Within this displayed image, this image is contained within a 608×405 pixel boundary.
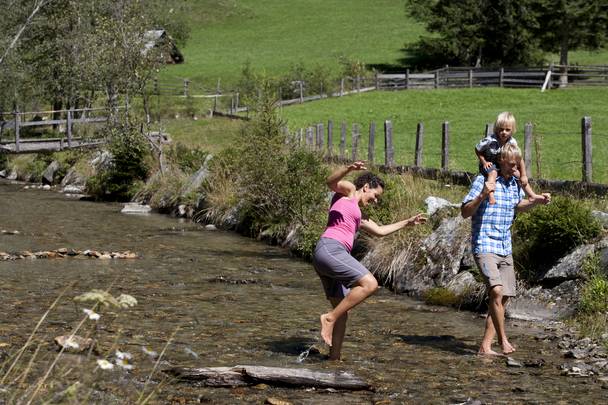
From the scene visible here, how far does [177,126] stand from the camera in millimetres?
50062

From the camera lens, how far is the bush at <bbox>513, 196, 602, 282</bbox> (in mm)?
13391

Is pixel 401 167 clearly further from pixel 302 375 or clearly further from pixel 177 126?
pixel 177 126

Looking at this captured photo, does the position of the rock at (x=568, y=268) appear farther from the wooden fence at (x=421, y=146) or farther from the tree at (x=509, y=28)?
the tree at (x=509, y=28)

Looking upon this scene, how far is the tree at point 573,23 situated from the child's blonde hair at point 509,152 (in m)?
47.2

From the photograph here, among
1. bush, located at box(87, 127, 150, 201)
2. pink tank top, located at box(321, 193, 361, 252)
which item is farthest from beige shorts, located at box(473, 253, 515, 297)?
bush, located at box(87, 127, 150, 201)

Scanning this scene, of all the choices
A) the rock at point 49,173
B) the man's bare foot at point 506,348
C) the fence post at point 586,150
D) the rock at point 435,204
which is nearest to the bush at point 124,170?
the rock at point 49,173

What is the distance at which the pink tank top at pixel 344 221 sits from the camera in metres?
9.94

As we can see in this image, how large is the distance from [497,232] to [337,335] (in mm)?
2116

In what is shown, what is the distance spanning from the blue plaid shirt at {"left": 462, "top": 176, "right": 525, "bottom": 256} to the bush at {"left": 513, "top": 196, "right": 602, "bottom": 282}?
9.92ft

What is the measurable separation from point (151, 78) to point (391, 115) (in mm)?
13842

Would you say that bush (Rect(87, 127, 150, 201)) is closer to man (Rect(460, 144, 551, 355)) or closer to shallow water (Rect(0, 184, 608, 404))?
shallow water (Rect(0, 184, 608, 404))

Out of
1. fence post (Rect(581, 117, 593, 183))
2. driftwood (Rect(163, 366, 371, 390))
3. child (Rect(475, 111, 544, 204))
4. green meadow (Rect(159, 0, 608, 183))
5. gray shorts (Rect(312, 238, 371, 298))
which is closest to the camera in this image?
driftwood (Rect(163, 366, 371, 390))

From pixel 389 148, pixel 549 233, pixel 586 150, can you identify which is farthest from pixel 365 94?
pixel 549 233

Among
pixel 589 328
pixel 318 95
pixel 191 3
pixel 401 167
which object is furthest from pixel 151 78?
pixel 191 3
